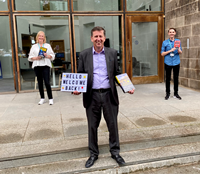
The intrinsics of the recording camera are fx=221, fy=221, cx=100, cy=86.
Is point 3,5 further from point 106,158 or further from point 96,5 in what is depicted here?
point 106,158

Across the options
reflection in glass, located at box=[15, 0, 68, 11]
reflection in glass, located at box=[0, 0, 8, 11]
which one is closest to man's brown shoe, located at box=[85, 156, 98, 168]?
reflection in glass, located at box=[15, 0, 68, 11]

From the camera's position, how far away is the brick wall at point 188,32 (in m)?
7.05

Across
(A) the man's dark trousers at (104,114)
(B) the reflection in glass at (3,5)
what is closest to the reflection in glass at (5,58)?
(B) the reflection in glass at (3,5)

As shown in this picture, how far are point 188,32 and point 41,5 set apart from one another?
5067mm

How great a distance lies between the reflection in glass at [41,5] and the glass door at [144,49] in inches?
95.6

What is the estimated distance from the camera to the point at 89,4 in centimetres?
789

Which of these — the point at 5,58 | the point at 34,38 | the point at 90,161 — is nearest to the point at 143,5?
the point at 34,38

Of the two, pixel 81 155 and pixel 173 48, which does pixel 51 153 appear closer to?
pixel 81 155

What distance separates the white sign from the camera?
2.85 metres

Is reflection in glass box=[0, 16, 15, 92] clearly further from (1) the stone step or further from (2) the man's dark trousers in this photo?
(2) the man's dark trousers

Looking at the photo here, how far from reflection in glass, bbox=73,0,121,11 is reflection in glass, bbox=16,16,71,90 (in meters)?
0.62

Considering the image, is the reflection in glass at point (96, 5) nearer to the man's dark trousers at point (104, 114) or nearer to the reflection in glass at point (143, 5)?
the reflection in glass at point (143, 5)

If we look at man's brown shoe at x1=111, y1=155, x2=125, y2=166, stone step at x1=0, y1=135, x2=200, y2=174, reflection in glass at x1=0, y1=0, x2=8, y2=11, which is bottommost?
stone step at x1=0, y1=135, x2=200, y2=174

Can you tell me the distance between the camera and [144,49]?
852 centimetres
